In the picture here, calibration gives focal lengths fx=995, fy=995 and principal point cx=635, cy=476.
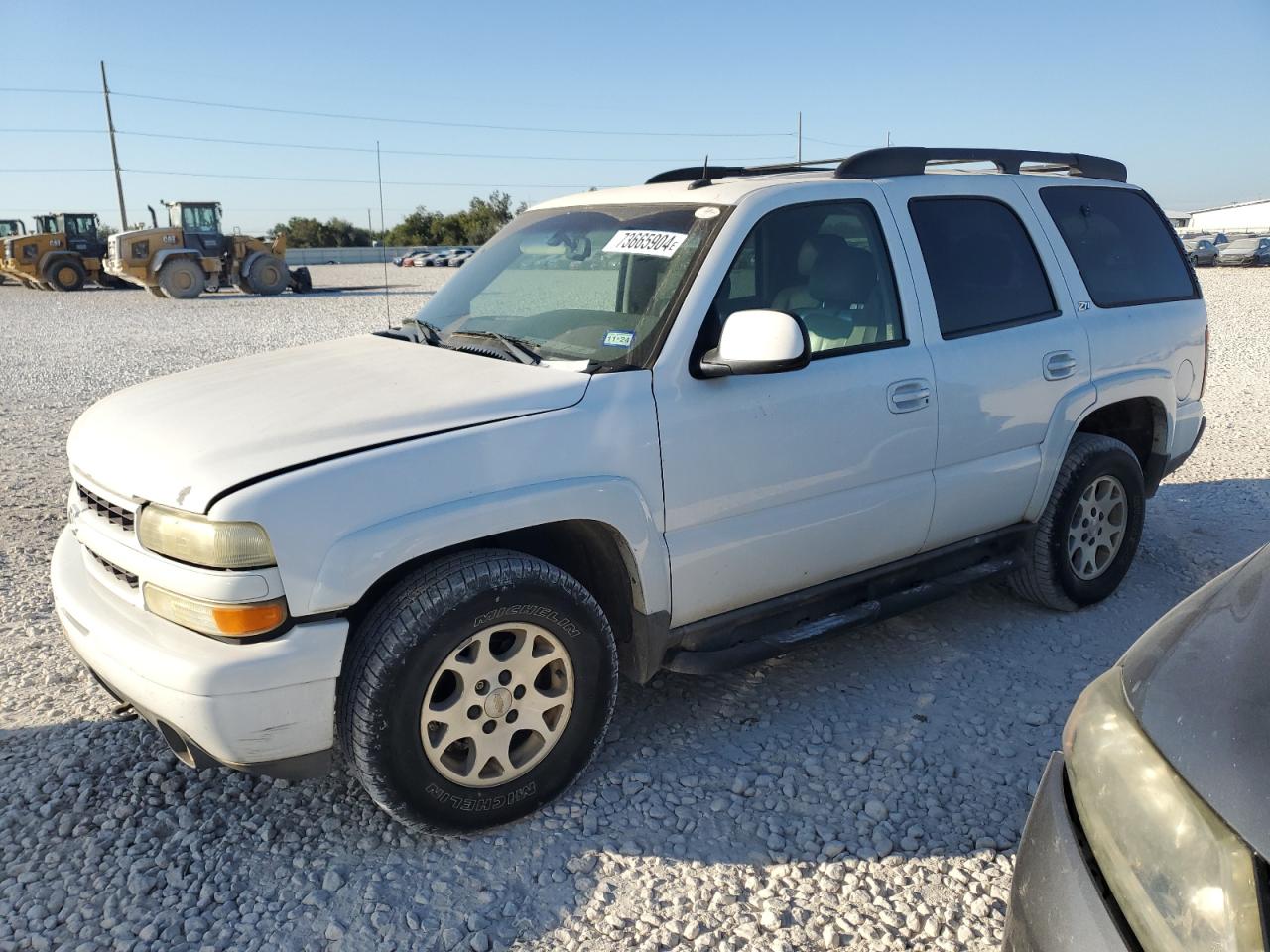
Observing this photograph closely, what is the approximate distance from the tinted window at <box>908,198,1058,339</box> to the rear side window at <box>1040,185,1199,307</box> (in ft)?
1.06

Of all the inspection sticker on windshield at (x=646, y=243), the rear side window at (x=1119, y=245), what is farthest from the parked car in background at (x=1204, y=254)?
the inspection sticker on windshield at (x=646, y=243)

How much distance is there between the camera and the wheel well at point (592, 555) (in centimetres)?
306

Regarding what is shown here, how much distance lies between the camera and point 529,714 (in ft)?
9.75

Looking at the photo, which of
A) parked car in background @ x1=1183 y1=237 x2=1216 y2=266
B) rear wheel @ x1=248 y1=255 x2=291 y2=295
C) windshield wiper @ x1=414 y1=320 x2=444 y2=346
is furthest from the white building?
windshield wiper @ x1=414 y1=320 x2=444 y2=346

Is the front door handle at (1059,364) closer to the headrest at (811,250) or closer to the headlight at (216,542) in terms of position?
the headrest at (811,250)

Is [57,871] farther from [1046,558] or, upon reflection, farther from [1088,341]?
[1088,341]

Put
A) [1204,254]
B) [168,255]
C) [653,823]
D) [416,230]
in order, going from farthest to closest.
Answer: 1. [416,230]
2. [1204,254]
3. [168,255]
4. [653,823]

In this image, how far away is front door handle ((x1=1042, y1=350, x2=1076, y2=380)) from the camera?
4117mm

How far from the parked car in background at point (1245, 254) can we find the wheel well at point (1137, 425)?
36264mm

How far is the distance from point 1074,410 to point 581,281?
2.21 meters

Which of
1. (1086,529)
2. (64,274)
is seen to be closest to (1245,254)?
(1086,529)

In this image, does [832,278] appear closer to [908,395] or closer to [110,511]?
[908,395]

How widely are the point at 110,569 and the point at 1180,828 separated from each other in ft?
9.12

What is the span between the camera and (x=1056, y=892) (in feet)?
5.37
